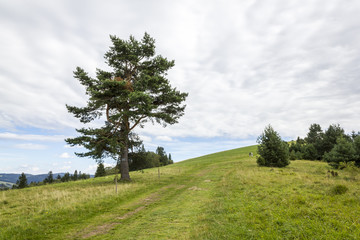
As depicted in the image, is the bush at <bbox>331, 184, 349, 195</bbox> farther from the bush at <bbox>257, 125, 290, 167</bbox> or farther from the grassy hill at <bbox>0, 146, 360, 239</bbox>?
the bush at <bbox>257, 125, 290, 167</bbox>

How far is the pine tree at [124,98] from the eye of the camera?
1847cm

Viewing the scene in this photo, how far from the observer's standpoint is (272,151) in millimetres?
28312

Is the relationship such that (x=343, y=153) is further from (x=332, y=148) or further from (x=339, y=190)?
(x=339, y=190)

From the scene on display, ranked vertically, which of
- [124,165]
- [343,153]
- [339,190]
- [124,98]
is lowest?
[339,190]

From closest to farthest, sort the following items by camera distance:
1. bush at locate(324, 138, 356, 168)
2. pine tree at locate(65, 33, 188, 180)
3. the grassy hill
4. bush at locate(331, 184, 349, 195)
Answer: the grassy hill < bush at locate(331, 184, 349, 195) < pine tree at locate(65, 33, 188, 180) < bush at locate(324, 138, 356, 168)

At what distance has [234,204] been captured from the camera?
8789mm

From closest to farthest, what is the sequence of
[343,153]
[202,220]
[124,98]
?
[202,220], [124,98], [343,153]

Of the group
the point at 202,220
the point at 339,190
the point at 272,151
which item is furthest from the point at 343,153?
the point at 202,220

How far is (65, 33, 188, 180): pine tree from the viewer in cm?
1847

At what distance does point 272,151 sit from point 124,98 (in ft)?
81.8

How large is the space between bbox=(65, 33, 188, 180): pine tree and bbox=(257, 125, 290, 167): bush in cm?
1666

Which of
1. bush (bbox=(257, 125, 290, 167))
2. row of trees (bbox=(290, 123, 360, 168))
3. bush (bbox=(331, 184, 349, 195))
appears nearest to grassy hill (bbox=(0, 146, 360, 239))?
bush (bbox=(331, 184, 349, 195))

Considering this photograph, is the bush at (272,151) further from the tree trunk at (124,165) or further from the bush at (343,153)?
the tree trunk at (124,165)

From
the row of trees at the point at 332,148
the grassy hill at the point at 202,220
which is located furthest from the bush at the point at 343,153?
the grassy hill at the point at 202,220
